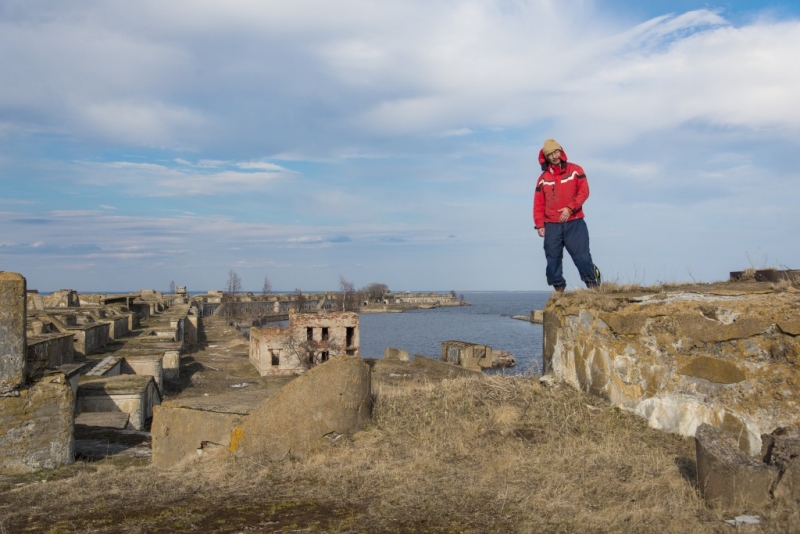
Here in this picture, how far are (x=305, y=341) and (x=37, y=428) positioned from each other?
18.6 meters

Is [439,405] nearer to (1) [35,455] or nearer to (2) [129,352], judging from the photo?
(1) [35,455]

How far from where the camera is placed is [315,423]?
250 inches

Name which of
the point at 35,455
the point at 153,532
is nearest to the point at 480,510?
the point at 153,532

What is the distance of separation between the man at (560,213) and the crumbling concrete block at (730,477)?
3.45 meters

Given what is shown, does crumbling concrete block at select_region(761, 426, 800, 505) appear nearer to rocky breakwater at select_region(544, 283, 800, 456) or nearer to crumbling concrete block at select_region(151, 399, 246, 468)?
rocky breakwater at select_region(544, 283, 800, 456)

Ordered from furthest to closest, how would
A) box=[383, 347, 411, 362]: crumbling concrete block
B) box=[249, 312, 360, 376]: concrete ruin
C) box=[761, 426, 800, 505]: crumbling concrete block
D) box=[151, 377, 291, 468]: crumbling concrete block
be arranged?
box=[383, 347, 411, 362]: crumbling concrete block
box=[249, 312, 360, 376]: concrete ruin
box=[151, 377, 291, 468]: crumbling concrete block
box=[761, 426, 800, 505]: crumbling concrete block

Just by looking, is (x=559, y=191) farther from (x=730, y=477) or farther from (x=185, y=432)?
(x=185, y=432)

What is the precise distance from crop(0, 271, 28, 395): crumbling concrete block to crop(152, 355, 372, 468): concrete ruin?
5.02 ft

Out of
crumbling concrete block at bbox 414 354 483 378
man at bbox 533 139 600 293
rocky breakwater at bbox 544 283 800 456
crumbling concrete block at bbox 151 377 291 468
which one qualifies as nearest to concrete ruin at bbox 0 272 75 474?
crumbling concrete block at bbox 151 377 291 468

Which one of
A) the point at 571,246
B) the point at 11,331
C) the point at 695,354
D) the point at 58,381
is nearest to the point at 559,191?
the point at 571,246

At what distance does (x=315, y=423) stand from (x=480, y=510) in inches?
92.6

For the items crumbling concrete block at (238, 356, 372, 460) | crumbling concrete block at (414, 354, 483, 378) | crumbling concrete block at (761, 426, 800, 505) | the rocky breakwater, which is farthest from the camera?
crumbling concrete block at (414, 354, 483, 378)

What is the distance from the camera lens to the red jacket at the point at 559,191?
7.58 m

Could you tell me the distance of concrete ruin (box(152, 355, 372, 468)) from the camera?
623 cm
